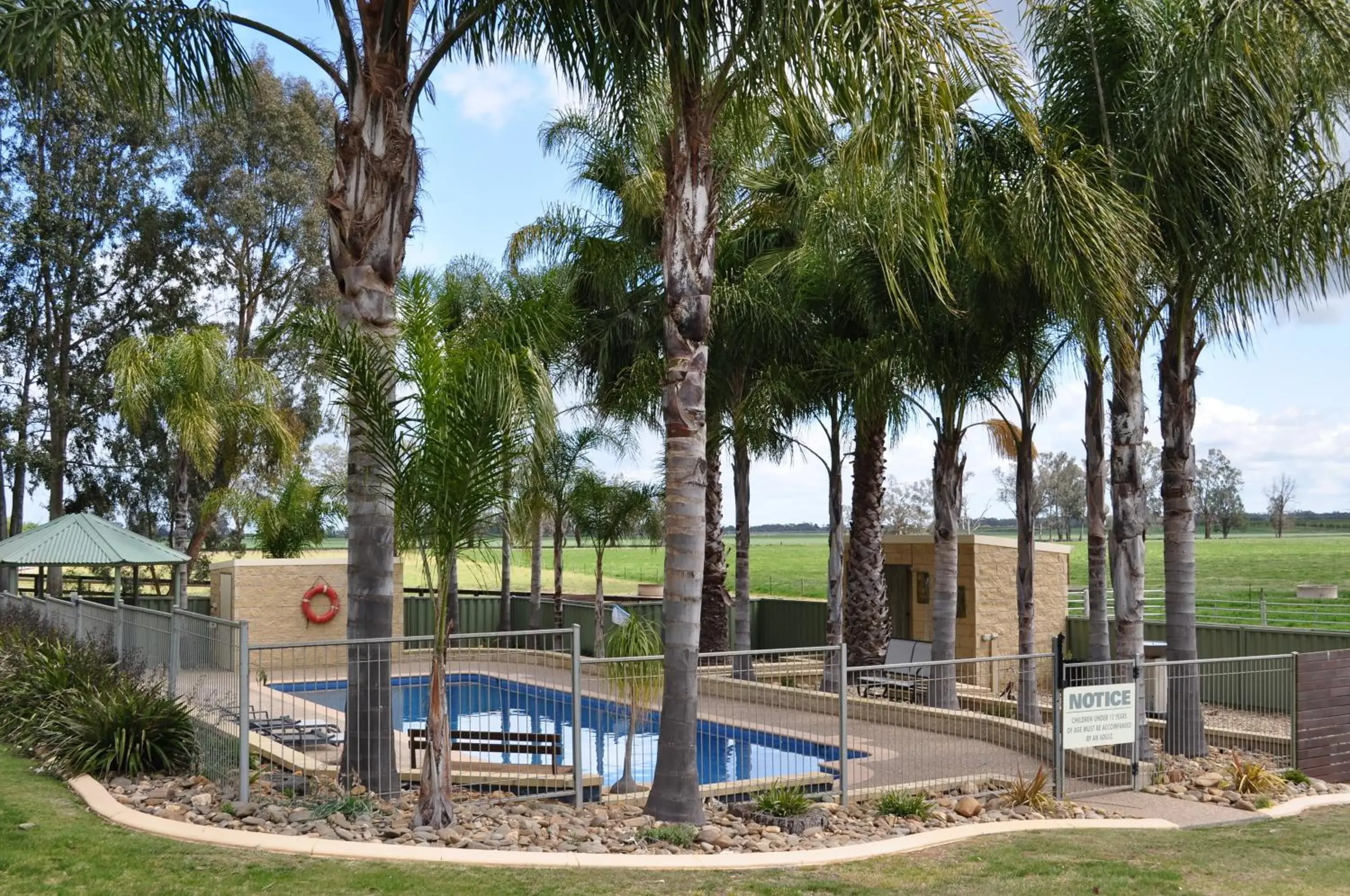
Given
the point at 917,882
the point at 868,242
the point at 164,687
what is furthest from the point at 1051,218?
the point at 164,687

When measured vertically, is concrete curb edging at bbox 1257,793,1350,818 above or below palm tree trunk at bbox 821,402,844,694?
below

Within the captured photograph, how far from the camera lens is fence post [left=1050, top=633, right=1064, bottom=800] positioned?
1187cm

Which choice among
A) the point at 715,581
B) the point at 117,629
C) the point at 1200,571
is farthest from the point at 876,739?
the point at 1200,571

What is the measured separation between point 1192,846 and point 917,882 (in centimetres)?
289

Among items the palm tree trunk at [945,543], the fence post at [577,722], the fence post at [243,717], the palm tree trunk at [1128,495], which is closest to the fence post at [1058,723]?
the palm tree trunk at [1128,495]

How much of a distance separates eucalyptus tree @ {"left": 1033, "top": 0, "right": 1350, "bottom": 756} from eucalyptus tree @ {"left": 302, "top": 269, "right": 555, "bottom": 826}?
7.93m

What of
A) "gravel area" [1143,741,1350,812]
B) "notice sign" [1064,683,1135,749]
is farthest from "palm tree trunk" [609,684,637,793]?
"gravel area" [1143,741,1350,812]

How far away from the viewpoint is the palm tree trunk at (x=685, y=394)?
1042 cm

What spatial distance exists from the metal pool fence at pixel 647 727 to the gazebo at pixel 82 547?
5.38 ft

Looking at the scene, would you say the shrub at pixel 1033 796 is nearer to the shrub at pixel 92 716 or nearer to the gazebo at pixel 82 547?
the shrub at pixel 92 716

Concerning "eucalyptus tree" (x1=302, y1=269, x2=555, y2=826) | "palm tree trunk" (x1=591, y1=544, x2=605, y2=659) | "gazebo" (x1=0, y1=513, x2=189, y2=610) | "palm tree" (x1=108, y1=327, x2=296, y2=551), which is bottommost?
"palm tree trunk" (x1=591, y1=544, x2=605, y2=659)

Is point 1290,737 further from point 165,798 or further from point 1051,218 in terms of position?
point 165,798

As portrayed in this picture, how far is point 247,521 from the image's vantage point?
112ft

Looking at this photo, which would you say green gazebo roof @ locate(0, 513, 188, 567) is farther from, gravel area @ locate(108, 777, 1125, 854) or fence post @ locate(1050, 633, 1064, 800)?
fence post @ locate(1050, 633, 1064, 800)
